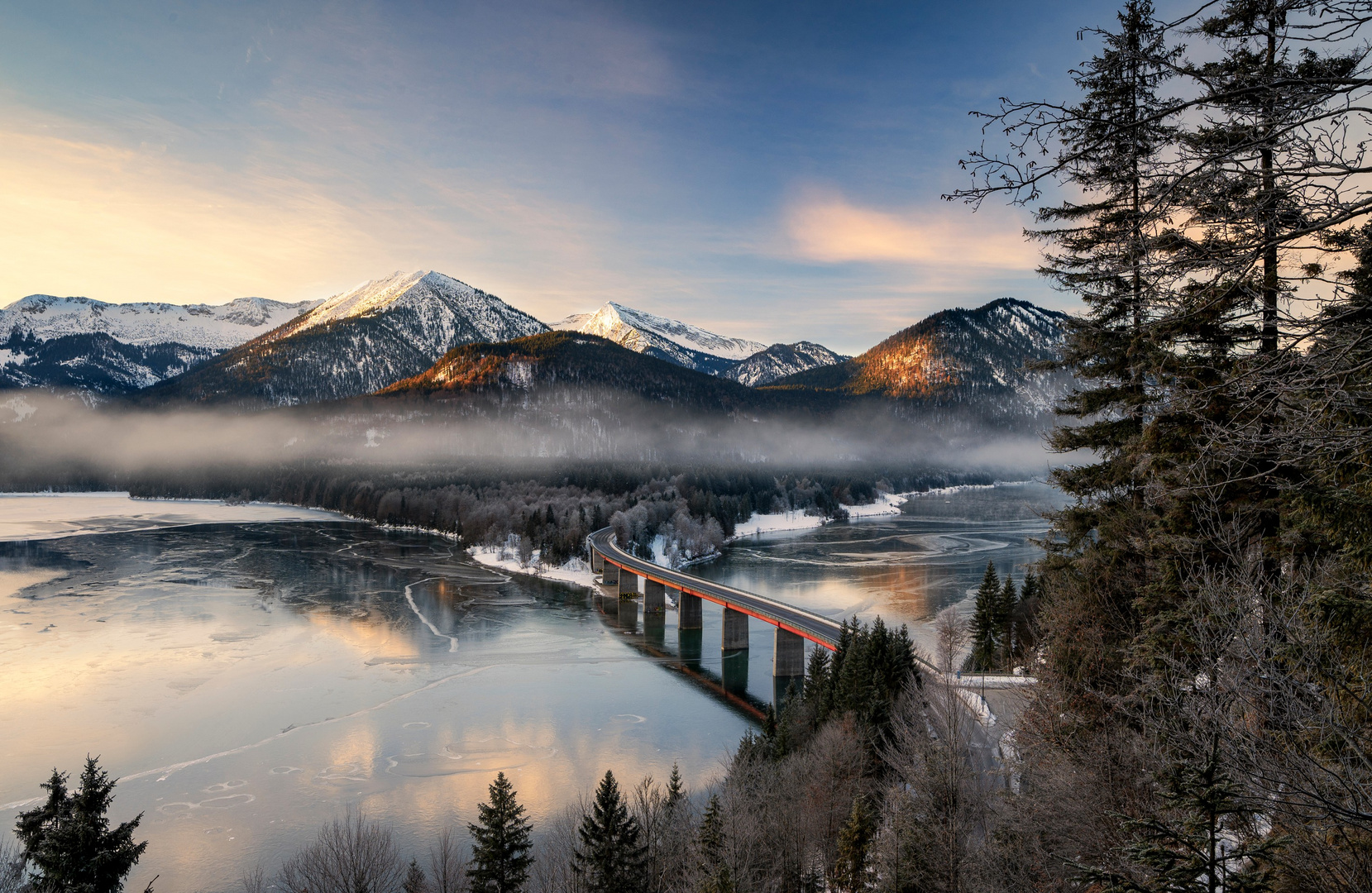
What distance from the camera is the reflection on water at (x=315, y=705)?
21.4m

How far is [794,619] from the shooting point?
3631cm

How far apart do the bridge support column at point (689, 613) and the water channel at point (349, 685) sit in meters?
1.34

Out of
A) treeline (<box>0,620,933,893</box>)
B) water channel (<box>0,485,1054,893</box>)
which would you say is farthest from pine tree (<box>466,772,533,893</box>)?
water channel (<box>0,485,1054,893</box>)

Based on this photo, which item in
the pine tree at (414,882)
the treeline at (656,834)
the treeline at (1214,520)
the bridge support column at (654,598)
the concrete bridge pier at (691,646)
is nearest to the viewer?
the treeline at (1214,520)

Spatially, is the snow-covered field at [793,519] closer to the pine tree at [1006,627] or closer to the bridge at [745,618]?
the bridge at [745,618]

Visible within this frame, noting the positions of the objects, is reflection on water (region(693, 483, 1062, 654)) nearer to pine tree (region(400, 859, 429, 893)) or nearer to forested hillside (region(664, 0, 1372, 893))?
forested hillside (region(664, 0, 1372, 893))

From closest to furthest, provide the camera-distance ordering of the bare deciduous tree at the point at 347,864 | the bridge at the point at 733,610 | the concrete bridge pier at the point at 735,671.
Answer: the bare deciduous tree at the point at 347,864 → the concrete bridge pier at the point at 735,671 → the bridge at the point at 733,610

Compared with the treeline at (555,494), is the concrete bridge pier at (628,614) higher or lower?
lower

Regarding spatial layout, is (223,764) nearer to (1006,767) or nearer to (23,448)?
(1006,767)

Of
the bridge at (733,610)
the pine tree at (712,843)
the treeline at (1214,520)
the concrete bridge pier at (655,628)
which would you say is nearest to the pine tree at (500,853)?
the pine tree at (712,843)

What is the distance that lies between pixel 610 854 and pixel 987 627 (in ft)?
77.6

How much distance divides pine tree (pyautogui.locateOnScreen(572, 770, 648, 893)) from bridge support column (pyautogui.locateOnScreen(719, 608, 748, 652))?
84.2ft

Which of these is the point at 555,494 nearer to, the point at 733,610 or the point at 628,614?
the point at 628,614

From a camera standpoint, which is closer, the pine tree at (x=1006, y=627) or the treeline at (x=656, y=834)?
the treeline at (x=656, y=834)
